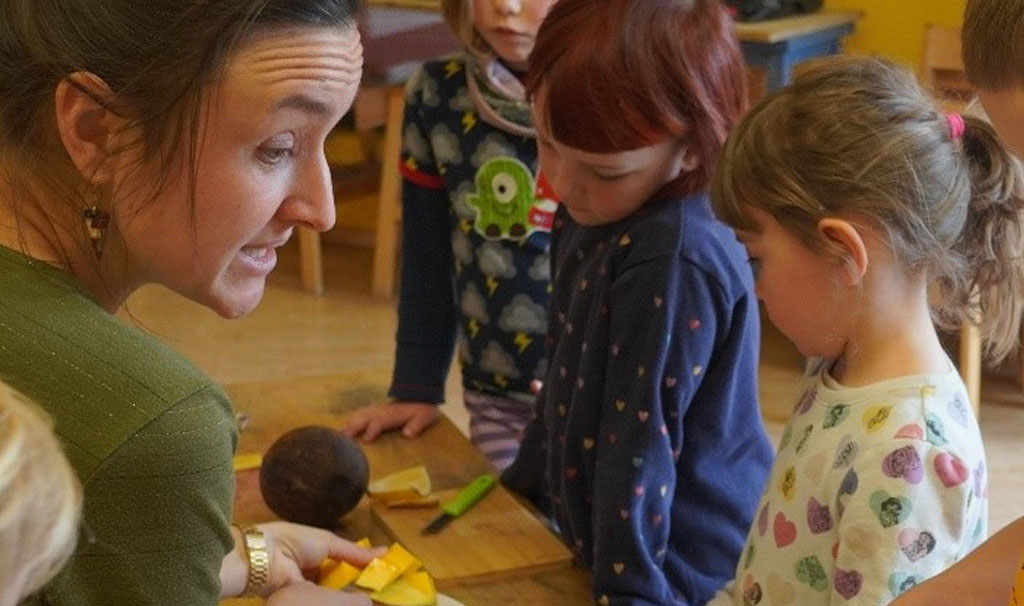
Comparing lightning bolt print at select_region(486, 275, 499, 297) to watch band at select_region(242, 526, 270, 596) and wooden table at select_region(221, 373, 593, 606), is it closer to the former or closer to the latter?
wooden table at select_region(221, 373, 593, 606)

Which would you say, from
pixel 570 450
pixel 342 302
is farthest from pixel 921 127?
pixel 342 302

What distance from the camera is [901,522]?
1194mm

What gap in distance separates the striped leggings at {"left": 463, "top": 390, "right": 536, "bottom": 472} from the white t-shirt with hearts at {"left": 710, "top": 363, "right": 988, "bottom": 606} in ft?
2.06

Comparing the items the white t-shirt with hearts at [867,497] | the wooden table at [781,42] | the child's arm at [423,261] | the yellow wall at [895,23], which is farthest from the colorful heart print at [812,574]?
the yellow wall at [895,23]

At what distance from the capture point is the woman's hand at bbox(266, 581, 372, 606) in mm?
1302

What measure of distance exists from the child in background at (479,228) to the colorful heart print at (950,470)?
31.3 inches

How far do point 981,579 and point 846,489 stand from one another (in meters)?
0.18

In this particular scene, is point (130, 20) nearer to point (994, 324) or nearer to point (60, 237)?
point (60, 237)

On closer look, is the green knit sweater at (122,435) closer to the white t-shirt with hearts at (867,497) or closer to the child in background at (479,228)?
the white t-shirt with hearts at (867,497)

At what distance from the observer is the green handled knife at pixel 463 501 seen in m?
1.53

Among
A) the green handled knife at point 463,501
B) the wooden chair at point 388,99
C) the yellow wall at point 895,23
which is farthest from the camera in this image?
the wooden chair at point 388,99

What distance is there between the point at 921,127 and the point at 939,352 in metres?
0.21

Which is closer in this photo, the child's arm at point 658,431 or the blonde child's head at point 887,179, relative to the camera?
the blonde child's head at point 887,179

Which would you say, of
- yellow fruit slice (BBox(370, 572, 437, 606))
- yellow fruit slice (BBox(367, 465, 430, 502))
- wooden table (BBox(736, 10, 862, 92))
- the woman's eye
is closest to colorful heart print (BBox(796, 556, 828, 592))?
yellow fruit slice (BBox(370, 572, 437, 606))
